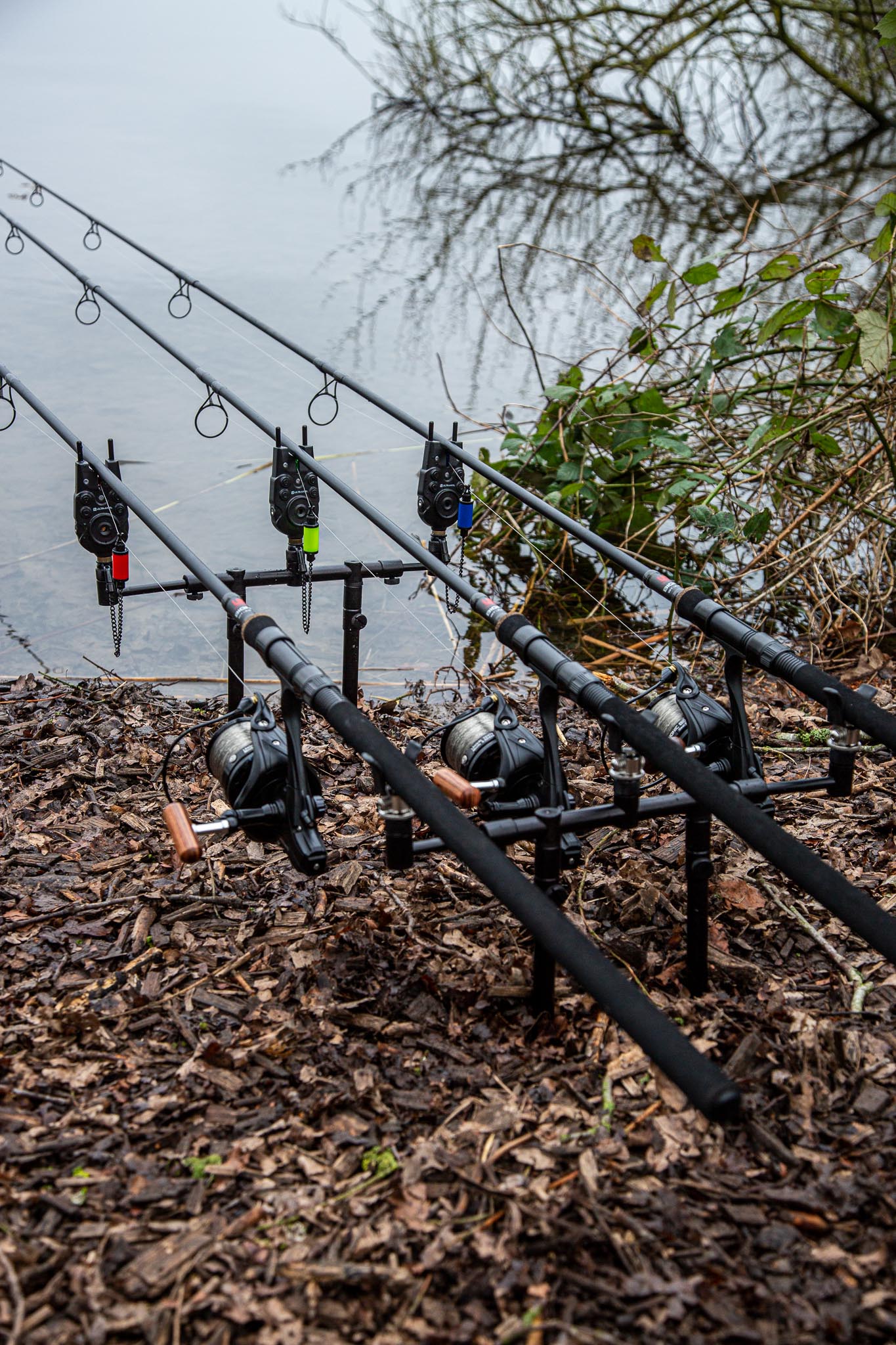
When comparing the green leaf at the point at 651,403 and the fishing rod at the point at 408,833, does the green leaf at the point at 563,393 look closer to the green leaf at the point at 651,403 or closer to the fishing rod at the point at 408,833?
the green leaf at the point at 651,403

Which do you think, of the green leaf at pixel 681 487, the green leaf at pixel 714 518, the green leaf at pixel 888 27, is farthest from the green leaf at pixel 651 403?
the green leaf at pixel 888 27

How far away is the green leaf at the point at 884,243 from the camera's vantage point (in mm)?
3550

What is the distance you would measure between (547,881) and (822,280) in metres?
2.51

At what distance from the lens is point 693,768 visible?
1896 millimetres

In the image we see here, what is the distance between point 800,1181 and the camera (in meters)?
1.77

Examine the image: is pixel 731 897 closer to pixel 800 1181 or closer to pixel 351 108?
pixel 800 1181

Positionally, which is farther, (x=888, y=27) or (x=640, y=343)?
(x=640, y=343)

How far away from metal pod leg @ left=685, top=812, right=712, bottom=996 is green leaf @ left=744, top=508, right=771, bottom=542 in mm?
2339

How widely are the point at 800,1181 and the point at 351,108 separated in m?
16.1

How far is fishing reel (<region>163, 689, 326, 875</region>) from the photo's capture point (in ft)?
6.77

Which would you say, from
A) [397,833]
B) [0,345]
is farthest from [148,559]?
[397,833]

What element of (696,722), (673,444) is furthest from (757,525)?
(696,722)

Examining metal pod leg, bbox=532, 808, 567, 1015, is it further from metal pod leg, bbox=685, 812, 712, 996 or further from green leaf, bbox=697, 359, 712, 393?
green leaf, bbox=697, 359, 712, 393

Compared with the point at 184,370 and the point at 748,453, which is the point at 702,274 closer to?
the point at 748,453
